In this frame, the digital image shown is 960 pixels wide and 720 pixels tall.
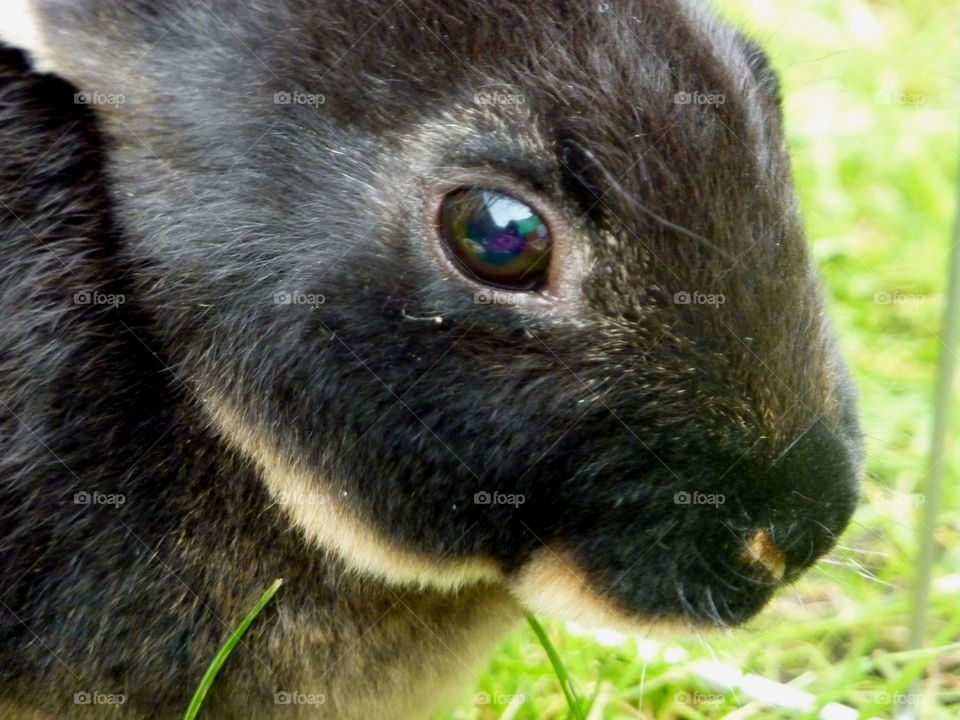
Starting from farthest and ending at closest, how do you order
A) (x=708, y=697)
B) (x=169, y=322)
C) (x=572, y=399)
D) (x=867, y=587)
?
(x=867, y=587)
(x=708, y=697)
(x=169, y=322)
(x=572, y=399)

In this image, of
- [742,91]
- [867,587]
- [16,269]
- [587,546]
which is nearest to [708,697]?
[867,587]

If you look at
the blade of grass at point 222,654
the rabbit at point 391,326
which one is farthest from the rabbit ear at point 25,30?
the blade of grass at point 222,654

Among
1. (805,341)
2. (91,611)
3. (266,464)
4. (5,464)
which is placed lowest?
(91,611)

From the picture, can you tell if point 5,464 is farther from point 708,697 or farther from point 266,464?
point 708,697

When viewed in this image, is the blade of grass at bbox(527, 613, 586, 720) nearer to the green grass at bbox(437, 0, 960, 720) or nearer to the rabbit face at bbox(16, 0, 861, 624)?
the green grass at bbox(437, 0, 960, 720)

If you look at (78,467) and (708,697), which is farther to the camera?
(708,697)

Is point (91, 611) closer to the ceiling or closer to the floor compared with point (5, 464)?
closer to the floor
